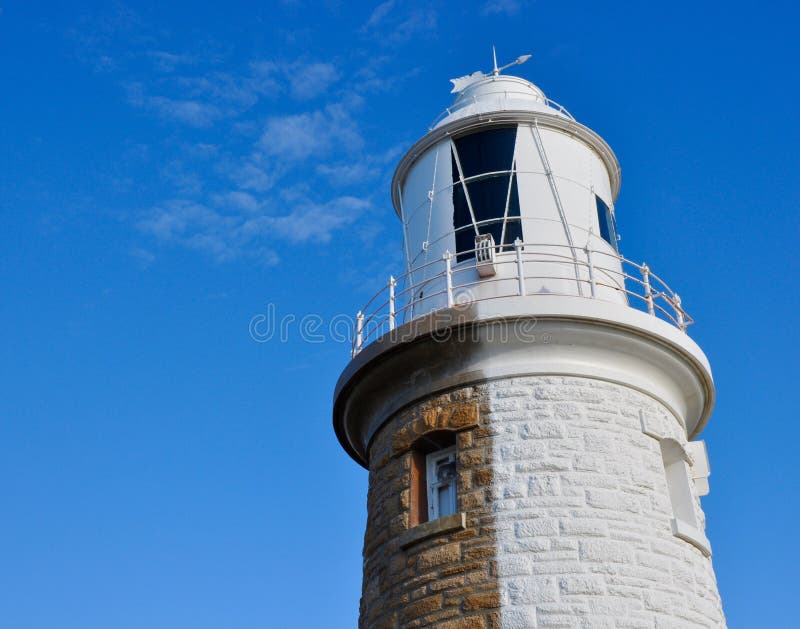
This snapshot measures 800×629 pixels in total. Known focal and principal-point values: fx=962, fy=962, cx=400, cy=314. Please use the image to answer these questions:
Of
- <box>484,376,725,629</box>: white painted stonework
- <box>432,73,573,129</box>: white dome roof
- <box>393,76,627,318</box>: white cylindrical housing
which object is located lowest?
<box>484,376,725,629</box>: white painted stonework

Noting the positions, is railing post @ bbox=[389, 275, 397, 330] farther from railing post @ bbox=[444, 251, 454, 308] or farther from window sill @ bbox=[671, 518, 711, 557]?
window sill @ bbox=[671, 518, 711, 557]

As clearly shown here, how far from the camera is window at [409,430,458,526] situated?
10.0 metres

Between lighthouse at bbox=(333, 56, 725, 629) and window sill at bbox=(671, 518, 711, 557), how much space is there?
0.03 m

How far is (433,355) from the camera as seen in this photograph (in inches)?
414

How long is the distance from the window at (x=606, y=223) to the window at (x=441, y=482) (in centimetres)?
373

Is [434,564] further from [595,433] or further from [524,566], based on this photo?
[595,433]

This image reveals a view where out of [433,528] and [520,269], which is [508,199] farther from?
[433,528]

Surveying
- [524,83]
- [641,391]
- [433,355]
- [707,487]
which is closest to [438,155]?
[524,83]

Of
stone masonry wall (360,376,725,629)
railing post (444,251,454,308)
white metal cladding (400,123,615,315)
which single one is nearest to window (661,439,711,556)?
stone masonry wall (360,376,725,629)

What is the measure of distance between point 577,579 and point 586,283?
3.71m

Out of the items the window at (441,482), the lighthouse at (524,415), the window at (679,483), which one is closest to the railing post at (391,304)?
the lighthouse at (524,415)

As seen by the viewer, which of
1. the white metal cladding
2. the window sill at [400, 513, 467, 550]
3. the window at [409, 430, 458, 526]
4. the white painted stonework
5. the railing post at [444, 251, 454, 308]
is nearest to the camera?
the white painted stonework

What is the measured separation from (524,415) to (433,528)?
147 cm

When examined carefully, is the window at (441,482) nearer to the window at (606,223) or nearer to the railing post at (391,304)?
the railing post at (391,304)
